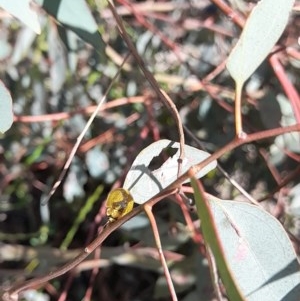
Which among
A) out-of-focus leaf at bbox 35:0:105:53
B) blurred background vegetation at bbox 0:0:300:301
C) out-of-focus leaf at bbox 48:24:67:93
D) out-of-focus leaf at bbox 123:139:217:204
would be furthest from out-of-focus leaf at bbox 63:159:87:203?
out-of-focus leaf at bbox 123:139:217:204

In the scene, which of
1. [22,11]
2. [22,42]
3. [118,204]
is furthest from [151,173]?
[22,42]

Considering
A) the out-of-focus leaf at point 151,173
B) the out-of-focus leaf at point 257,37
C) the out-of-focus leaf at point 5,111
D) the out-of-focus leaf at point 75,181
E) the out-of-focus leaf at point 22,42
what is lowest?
the out-of-focus leaf at point 75,181

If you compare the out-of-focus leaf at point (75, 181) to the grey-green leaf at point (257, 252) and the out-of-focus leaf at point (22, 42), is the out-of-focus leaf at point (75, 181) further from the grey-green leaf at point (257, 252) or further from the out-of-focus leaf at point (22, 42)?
the grey-green leaf at point (257, 252)

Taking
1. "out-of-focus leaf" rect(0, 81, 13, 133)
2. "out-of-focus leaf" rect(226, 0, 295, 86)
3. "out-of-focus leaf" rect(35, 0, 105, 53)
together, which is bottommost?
"out-of-focus leaf" rect(226, 0, 295, 86)

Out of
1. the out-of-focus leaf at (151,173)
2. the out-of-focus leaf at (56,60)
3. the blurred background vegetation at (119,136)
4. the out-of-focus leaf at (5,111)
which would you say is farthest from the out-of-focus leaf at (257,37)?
the out-of-focus leaf at (56,60)

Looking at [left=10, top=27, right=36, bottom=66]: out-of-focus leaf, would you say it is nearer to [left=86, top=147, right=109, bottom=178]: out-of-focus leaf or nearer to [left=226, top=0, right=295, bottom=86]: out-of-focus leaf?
[left=86, top=147, right=109, bottom=178]: out-of-focus leaf

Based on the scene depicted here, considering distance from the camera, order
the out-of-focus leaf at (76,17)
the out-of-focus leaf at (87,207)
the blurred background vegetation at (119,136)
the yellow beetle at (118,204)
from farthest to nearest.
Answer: the out-of-focus leaf at (87,207) → the blurred background vegetation at (119,136) → the out-of-focus leaf at (76,17) → the yellow beetle at (118,204)
